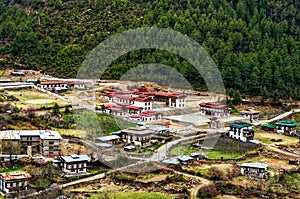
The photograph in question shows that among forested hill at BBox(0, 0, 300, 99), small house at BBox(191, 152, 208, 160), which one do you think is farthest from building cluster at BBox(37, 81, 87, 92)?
small house at BBox(191, 152, 208, 160)

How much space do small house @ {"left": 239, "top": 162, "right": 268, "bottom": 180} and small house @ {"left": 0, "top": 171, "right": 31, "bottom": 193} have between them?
12746 millimetres

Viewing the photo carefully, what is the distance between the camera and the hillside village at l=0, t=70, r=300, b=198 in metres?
27.9

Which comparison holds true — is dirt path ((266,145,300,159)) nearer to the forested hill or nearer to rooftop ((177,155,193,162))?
rooftop ((177,155,193,162))

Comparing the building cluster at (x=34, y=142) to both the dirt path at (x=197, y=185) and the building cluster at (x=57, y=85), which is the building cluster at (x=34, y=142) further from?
the building cluster at (x=57, y=85)

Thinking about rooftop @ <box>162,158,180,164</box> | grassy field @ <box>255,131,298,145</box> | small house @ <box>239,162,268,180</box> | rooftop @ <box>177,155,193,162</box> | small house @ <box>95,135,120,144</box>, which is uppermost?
small house @ <box>95,135,120,144</box>

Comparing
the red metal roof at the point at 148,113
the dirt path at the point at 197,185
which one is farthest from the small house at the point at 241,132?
the dirt path at the point at 197,185

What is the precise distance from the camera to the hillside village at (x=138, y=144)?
27.9 metres

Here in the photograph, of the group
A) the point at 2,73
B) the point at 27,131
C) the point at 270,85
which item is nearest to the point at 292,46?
the point at 270,85

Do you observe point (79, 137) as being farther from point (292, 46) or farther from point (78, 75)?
point (292, 46)

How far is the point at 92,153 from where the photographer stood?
106 ft

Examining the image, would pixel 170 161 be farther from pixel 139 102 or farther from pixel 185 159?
pixel 139 102

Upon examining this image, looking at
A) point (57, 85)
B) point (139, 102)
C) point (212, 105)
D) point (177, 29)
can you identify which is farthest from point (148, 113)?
point (177, 29)

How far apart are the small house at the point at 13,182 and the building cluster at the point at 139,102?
14554mm

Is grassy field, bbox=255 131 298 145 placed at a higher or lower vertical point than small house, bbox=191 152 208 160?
higher
